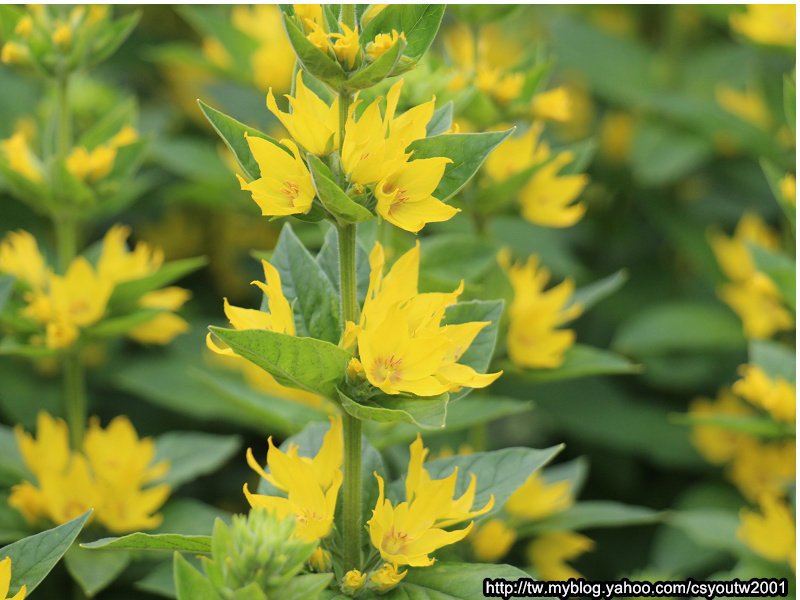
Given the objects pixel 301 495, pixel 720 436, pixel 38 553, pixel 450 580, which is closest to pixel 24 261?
pixel 38 553

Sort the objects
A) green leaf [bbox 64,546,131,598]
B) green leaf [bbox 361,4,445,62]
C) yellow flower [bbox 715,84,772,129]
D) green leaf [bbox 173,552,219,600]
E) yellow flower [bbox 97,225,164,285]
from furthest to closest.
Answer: yellow flower [bbox 715,84,772,129] → yellow flower [bbox 97,225,164,285] → green leaf [bbox 64,546,131,598] → green leaf [bbox 361,4,445,62] → green leaf [bbox 173,552,219,600]

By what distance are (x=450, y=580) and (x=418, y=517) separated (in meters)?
0.07

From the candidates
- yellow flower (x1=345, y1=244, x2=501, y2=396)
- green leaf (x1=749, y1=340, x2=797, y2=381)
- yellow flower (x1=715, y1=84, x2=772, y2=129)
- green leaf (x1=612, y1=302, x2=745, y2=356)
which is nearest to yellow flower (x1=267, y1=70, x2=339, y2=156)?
yellow flower (x1=345, y1=244, x2=501, y2=396)

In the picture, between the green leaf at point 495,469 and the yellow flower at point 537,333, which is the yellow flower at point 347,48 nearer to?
the green leaf at point 495,469

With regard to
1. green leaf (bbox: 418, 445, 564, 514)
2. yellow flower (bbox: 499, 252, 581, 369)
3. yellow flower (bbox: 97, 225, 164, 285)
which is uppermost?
yellow flower (bbox: 97, 225, 164, 285)

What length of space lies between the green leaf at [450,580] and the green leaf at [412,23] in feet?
1.54

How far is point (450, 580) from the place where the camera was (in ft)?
3.26

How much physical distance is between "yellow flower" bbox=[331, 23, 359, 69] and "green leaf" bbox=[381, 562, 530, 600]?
1.54ft

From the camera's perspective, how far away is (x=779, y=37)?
1883 millimetres

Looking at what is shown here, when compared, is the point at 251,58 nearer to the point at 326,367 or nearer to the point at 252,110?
the point at 252,110

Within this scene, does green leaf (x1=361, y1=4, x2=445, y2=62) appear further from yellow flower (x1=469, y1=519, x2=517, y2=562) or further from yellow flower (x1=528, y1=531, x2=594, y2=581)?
yellow flower (x1=528, y1=531, x2=594, y2=581)

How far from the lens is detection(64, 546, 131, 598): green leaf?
1266 millimetres

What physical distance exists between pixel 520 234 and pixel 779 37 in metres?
0.60

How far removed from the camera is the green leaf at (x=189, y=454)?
58.6 inches
